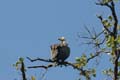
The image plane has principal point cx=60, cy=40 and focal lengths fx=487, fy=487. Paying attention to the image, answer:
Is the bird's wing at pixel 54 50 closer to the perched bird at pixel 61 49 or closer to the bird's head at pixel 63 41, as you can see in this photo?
the perched bird at pixel 61 49

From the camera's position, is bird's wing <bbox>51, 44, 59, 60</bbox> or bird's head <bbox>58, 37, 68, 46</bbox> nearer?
bird's wing <bbox>51, 44, 59, 60</bbox>

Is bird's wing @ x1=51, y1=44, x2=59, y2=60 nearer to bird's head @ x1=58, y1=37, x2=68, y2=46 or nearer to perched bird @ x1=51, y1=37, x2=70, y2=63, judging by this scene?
perched bird @ x1=51, y1=37, x2=70, y2=63

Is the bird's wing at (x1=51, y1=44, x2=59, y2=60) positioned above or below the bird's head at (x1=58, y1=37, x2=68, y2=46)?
below

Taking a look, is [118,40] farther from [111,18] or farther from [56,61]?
[56,61]

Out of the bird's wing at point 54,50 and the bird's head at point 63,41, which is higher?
the bird's head at point 63,41

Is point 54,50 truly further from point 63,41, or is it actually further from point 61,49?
point 63,41

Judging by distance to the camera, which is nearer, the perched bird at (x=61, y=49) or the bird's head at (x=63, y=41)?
the perched bird at (x=61, y=49)

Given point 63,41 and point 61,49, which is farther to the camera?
point 63,41

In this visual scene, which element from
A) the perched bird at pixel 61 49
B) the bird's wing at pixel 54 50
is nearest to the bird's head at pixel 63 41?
the perched bird at pixel 61 49

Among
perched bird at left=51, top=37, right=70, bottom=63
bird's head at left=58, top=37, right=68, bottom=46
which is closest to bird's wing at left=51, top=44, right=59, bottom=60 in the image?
perched bird at left=51, top=37, right=70, bottom=63

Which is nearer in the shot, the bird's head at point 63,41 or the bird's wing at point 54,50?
the bird's wing at point 54,50

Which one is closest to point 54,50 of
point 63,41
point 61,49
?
point 61,49

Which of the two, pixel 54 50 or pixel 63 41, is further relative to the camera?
pixel 63 41

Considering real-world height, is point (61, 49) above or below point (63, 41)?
below
